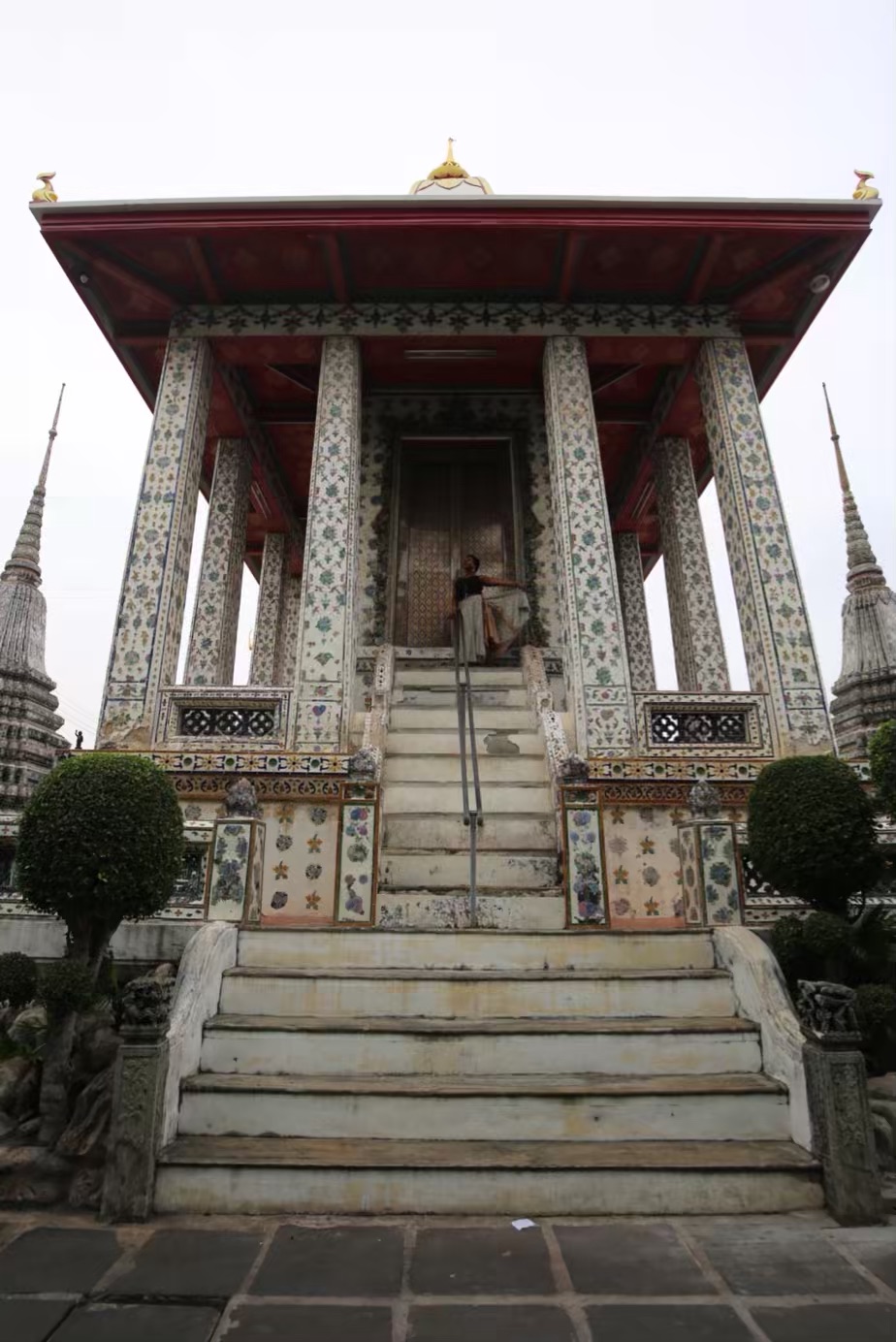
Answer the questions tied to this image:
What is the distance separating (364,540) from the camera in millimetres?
10516

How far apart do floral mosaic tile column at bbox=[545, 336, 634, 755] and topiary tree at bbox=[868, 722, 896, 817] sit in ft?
9.62

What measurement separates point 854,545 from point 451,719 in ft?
26.2

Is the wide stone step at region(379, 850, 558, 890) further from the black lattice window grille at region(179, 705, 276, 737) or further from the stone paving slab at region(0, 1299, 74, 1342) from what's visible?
the stone paving slab at region(0, 1299, 74, 1342)

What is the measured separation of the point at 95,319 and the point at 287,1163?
9.08 meters

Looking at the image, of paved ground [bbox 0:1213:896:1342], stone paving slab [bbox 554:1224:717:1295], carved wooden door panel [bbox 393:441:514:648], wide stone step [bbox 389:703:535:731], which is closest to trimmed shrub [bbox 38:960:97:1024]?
paved ground [bbox 0:1213:896:1342]

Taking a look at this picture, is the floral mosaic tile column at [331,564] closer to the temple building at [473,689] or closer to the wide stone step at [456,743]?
the temple building at [473,689]

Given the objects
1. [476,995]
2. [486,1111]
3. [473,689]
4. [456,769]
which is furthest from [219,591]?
[486,1111]

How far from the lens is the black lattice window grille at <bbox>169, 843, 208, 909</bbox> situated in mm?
5359

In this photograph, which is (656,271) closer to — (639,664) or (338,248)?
(338,248)

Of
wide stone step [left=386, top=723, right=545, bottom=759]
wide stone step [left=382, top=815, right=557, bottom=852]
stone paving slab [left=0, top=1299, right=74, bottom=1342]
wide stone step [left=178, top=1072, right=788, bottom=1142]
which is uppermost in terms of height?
wide stone step [left=386, top=723, right=545, bottom=759]

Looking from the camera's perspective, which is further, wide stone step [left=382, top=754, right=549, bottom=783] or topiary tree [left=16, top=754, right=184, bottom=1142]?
wide stone step [left=382, top=754, right=549, bottom=783]

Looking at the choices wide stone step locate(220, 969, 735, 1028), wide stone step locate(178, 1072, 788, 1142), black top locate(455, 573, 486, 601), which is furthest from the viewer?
black top locate(455, 573, 486, 601)

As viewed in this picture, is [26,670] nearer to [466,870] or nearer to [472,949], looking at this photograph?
[466,870]

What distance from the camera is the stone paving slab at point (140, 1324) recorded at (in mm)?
2129
